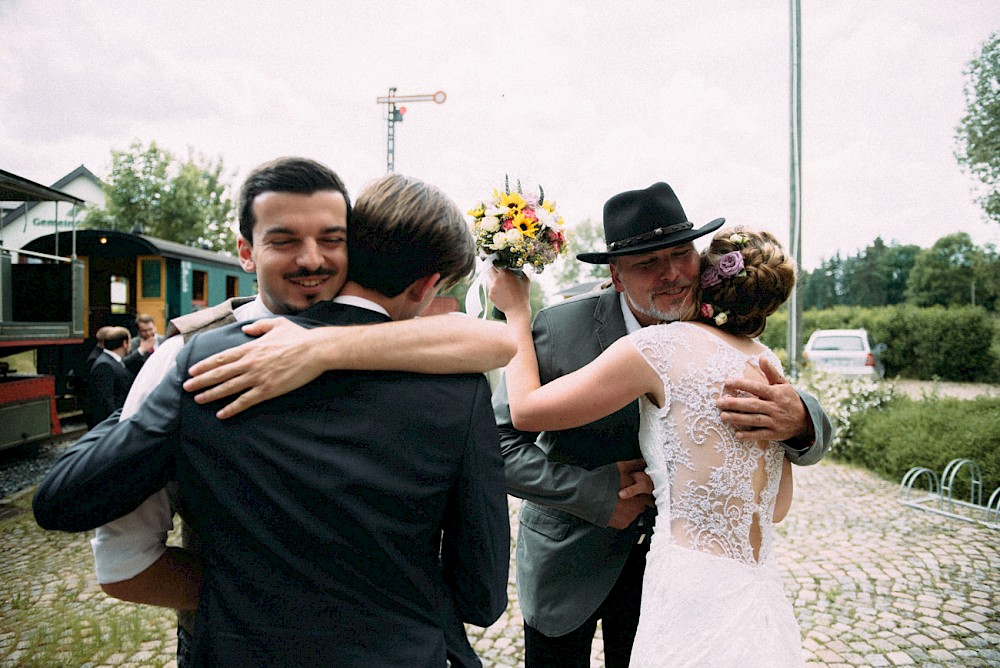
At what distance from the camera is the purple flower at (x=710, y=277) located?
72.1 inches

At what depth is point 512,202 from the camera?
2.18 meters

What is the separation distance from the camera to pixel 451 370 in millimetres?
1315

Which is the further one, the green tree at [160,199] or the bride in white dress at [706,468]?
the green tree at [160,199]

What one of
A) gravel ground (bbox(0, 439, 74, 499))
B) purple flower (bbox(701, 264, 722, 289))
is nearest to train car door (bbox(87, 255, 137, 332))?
gravel ground (bbox(0, 439, 74, 499))

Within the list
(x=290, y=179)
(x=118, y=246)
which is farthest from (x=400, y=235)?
(x=118, y=246)

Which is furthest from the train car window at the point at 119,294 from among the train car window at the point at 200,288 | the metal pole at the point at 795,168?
the metal pole at the point at 795,168

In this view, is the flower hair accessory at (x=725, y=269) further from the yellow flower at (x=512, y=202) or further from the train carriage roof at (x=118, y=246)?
the train carriage roof at (x=118, y=246)

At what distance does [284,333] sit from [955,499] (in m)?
8.25

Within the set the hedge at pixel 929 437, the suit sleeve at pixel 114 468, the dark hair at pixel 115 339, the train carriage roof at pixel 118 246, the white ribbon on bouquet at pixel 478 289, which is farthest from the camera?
the train carriage roof at pixel 118 246

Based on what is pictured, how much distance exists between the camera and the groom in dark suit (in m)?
1.14

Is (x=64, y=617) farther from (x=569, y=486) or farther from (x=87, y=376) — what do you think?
(x=87, y=376)

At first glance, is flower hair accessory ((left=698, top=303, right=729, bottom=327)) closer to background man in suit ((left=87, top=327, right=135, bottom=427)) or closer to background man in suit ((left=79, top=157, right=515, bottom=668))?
background man in suit ((left=79, top=157, right=515, bottom=668))

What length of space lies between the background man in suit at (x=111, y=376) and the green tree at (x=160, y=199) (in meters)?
17.2

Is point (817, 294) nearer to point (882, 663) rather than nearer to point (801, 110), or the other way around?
point (801, 110)
